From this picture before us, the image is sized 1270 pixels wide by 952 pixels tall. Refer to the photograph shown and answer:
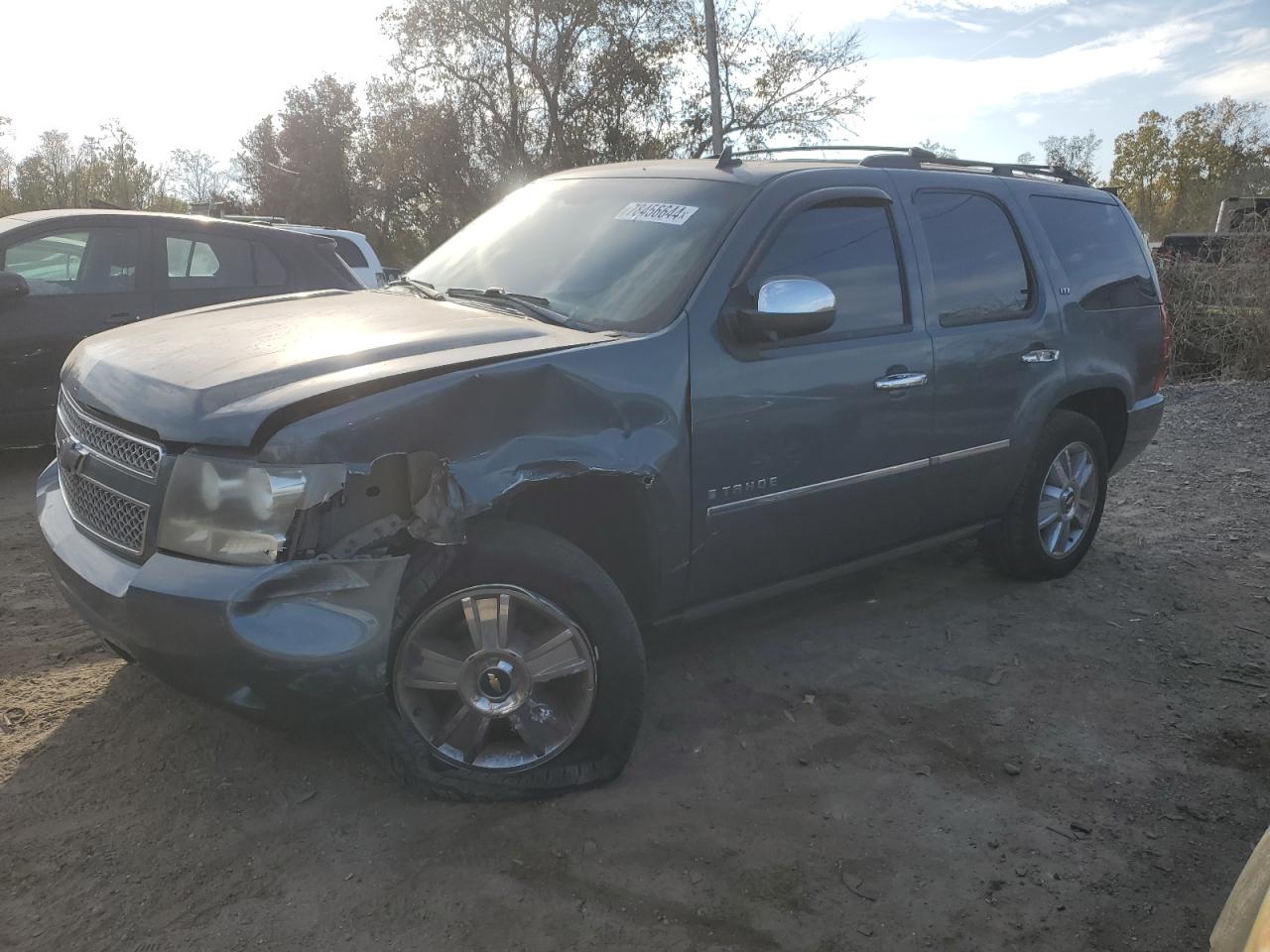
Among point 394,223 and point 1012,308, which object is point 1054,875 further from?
point 394,223

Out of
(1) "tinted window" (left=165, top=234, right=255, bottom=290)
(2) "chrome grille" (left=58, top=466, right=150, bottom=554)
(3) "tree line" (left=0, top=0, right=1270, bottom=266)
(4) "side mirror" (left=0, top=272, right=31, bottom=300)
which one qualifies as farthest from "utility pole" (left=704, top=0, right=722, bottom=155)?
(2) "chrome grille" (left=58, top=466, right=150, bottom=554)

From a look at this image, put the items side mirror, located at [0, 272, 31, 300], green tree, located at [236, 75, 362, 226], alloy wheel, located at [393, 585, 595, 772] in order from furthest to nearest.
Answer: green tree, located at [236, 75, 362, 226]
side mirror, located at [0, 272, 31, 300]
alloy wheel, located at [393, 585, 595, 772]

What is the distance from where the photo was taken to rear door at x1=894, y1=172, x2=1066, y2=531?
4.11m

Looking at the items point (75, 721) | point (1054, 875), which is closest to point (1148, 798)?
point (1054, 875)

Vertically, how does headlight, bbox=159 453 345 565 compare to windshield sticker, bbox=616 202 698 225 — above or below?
below

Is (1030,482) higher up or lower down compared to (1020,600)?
higher up

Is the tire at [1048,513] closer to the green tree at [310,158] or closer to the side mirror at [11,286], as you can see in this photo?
the side mirror at [11,286]

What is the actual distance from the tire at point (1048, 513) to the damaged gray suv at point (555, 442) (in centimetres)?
9

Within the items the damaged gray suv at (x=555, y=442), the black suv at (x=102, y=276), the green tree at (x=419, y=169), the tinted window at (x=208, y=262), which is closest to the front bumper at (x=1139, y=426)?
the damaged gray suv at (x=555, y=442)

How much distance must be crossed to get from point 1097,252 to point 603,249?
2.78 m

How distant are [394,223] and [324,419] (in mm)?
30992

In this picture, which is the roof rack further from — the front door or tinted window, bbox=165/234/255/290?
tinted window, bbox=165/234/255/290

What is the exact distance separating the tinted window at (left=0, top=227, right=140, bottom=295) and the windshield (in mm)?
3077

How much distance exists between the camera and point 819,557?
12.6 feet
